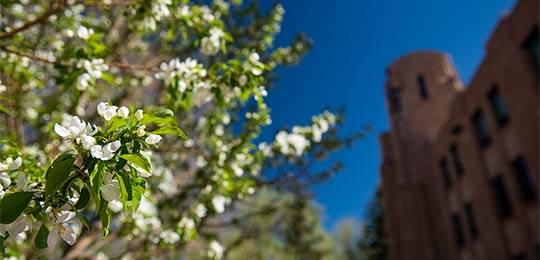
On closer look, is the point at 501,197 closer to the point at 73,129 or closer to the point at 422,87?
the point at 422,87

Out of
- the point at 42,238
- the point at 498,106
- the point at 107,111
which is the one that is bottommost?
the point at 498,106

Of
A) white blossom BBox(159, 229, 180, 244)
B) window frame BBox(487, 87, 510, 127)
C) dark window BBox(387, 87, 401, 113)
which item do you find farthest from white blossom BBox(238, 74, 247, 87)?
dark window BBox(387, 87, 401, 113)

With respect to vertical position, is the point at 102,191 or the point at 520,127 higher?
the point at 102,191

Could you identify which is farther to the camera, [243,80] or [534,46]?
[534,46]

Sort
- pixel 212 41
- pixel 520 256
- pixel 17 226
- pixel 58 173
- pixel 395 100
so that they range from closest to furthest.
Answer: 1. pixel 58 173
2. pixel 17 226
3. pixel 212 41
4. pixel 520 256
5. pixel 395 100

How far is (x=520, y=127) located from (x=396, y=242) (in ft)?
52.5

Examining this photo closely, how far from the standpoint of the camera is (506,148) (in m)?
19.3

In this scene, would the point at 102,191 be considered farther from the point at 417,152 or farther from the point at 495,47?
the point at 417,152

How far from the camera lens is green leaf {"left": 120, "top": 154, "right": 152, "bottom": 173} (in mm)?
1942

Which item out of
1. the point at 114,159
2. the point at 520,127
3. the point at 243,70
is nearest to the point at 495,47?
the point at 520,127

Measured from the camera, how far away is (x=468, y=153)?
23297mm

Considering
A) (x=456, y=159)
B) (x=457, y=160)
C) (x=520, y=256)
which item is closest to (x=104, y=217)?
(x=520, y=256)

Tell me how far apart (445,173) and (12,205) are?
27.7m

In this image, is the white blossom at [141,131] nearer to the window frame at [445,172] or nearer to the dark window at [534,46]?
the dark window at [534,46]
